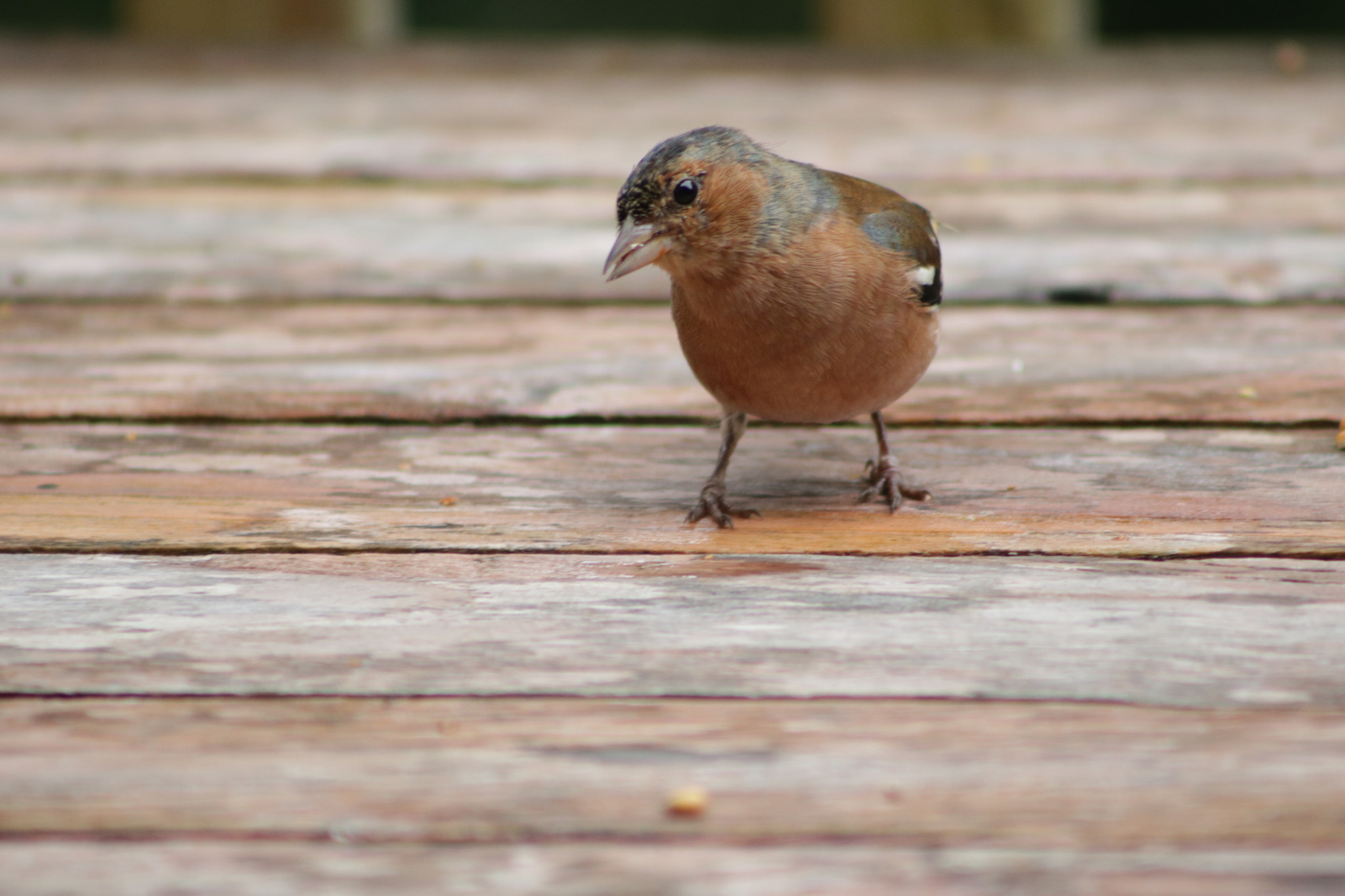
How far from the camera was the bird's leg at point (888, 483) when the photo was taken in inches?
102

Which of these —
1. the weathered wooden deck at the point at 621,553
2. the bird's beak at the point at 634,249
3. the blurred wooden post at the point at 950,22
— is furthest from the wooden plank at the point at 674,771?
the blurred wooden post at the point at 950,22

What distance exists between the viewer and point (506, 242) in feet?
14.3

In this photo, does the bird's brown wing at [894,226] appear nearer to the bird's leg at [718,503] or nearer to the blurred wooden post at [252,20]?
the bird's leg at [718,503]

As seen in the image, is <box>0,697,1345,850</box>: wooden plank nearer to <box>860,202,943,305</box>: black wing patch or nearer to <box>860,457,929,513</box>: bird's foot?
<box>860,457,929,513</box>: bird's foot

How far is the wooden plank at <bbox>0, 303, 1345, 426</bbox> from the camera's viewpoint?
10.1 feet

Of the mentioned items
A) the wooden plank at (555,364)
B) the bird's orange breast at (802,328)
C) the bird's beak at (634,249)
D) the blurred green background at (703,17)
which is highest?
the blurred green background at (703,17)

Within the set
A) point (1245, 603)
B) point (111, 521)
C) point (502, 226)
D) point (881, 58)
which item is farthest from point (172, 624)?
point (881, 58)

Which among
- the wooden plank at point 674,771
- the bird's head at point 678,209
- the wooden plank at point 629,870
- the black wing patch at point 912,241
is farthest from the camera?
the black wing patch at point 912,241

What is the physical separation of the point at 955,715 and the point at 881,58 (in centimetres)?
506

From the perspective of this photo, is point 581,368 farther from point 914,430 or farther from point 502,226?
point 502,226

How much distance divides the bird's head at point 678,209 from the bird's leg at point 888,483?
0.49m

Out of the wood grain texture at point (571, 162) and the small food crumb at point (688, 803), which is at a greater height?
the wood grain texture at point (571, 162)

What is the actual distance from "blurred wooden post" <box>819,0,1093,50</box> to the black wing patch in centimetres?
397

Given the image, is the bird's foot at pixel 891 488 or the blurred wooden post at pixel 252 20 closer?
the bird's foot at pixel 891 488
